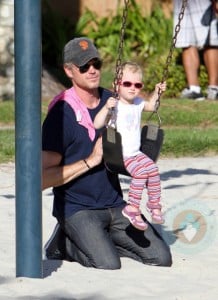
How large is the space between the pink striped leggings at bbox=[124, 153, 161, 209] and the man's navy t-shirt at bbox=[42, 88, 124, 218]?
25 centimetres

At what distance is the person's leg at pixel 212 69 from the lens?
47.0ft

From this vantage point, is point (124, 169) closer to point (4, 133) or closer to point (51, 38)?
point (4, 133)

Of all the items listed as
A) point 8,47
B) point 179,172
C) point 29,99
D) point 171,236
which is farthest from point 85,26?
point 29,99

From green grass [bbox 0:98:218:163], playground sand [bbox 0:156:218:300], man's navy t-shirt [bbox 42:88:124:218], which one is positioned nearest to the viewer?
playground sand [bbox 0:156:218:300]

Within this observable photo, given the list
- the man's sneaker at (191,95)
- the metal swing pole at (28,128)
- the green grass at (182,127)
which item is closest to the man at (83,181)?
the metal swing pole at (28,128)

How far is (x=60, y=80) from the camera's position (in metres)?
16.0

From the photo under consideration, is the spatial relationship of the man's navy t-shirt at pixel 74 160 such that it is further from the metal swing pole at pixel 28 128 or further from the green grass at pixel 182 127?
the green grass at pixel 182 127

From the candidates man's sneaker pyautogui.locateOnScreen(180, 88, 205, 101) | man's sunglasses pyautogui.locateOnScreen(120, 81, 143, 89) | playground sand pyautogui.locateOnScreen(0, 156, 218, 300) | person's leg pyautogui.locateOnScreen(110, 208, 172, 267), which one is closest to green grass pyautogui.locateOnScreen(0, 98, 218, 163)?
man's sneaker pyautogui.locateOnScreen(180, 88, 205, 101)

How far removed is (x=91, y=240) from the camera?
257 inches

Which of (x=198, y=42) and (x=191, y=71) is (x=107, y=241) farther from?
(x=198, y=42)

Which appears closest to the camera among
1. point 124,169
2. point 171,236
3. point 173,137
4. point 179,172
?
point 124,169

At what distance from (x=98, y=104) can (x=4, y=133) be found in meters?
5.02

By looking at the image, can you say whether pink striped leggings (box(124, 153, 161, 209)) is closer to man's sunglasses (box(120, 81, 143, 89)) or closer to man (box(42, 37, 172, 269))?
man (box(42, 37, 172, 269))

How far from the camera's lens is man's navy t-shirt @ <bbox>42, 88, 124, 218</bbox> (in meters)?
6.50
